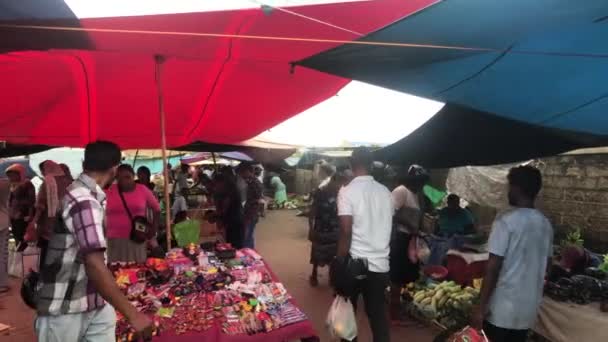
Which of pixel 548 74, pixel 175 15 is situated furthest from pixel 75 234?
pixel 548 74

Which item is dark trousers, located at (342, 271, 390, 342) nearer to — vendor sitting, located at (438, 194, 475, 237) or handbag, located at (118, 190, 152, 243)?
handbag, located at (118, 190, 152, 243)

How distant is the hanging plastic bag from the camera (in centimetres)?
240

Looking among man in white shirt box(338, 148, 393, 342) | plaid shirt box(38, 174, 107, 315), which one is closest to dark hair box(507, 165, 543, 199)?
man in white shirt box(338, 148, 393, 342)

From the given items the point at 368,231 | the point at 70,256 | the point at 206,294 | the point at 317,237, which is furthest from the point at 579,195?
the point at 70,256

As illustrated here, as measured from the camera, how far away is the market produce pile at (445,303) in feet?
14.2

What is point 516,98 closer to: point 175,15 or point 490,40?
point 490,40

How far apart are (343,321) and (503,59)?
2.25 m

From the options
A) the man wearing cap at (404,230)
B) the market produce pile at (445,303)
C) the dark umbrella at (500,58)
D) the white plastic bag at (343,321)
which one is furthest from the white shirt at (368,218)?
the market produce pile at (445,303)

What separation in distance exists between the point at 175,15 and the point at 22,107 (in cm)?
308

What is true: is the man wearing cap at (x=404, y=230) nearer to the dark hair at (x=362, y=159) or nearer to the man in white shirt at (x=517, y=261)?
the dark hair at (x=362, y=159)

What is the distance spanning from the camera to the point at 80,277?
203 cm

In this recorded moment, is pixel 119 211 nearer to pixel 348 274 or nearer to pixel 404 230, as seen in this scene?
pixel 348 274

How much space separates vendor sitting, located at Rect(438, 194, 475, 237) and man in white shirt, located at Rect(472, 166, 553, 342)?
11.9 ft

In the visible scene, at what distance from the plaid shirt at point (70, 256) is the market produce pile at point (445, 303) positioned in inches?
141
